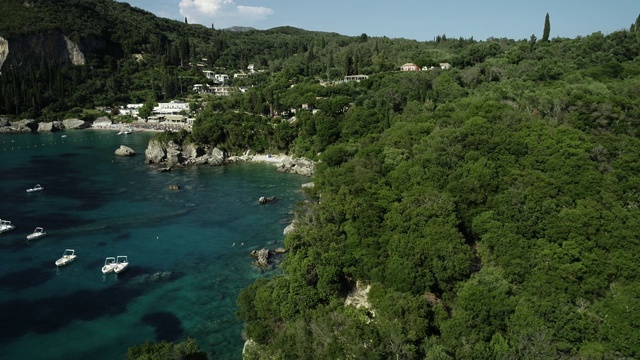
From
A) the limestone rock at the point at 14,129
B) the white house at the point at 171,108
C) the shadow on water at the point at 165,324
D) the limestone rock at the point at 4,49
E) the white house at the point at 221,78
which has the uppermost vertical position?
the limestone rock at the point at 4,49

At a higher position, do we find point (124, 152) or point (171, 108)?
point (171, 108)

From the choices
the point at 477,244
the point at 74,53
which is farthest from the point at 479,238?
the point at 74,53

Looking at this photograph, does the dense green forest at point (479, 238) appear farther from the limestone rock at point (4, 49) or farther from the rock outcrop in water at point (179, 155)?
the limestone rock at point (4, 49)

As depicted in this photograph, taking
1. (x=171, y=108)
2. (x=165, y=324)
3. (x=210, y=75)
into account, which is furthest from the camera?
(x=210, y=75)

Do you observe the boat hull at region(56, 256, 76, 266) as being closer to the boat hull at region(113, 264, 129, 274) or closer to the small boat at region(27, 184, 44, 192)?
the boat hull at region(113, 264, 129, 274)

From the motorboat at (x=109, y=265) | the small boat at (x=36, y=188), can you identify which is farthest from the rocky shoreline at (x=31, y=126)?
the motorboat at (x=109, y=265)

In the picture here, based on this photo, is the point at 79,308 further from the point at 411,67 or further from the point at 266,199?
the point at 411,67

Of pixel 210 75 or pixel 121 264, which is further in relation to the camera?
pixel 210 75
